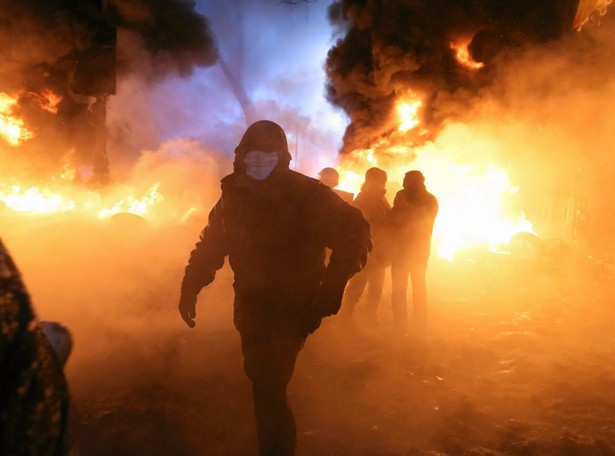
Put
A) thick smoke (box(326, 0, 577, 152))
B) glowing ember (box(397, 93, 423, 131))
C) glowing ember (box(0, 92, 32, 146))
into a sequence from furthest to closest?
glowing ember (box(397, 93, 423, 131)), thick smoke (box(326, 0, 577, 152)), glowing ember (box(0, 92, 32, 146))

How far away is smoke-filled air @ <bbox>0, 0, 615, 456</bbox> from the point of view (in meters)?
3.56

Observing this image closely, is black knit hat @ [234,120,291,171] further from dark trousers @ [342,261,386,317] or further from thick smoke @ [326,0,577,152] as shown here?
thick smoke @ [326,0,577,152]

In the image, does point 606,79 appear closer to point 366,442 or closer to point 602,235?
point 602,235

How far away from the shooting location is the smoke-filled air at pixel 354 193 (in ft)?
11.7

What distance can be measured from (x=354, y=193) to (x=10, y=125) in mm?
10467

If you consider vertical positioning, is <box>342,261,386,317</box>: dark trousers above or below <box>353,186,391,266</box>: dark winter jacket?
below

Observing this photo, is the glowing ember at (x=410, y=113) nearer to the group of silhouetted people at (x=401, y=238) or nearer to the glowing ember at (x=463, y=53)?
the glowing ember at (x=463, y=53)

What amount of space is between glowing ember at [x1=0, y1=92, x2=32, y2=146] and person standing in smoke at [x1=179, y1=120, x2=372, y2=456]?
492 inches

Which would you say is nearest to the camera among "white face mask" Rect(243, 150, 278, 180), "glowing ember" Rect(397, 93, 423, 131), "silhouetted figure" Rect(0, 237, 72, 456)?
"silhouetted figure" Rect(0, 237, 72, 456)

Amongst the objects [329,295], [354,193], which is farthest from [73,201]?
[329,295]

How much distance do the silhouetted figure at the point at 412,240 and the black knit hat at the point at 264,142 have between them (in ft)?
10.4

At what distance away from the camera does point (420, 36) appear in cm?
1638

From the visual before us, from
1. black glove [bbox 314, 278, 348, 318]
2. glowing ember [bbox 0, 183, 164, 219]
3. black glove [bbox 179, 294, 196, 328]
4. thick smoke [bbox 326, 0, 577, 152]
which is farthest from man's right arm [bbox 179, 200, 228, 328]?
thick smoke [bbox 326, 0, 577, 152]

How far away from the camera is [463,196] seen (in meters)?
14.4
